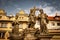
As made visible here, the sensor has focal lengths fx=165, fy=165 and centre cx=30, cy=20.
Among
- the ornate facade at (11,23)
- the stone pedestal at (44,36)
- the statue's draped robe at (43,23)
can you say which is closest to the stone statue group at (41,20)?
the statue's draped robe at (43,23)

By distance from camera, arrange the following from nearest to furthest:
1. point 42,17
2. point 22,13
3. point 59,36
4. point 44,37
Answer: point 44,37
point 42,17
point 59,36
point 22,13

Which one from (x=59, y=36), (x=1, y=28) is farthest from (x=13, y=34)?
(x=1, y=28)

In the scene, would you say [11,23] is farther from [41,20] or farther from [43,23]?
[43,23]

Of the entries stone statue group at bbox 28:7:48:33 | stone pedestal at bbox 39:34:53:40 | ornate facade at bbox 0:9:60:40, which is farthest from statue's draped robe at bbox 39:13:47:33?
ornate facade at bbox 0:9:60:40

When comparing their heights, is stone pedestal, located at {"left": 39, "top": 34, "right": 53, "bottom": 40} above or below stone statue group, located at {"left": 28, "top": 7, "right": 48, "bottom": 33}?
below

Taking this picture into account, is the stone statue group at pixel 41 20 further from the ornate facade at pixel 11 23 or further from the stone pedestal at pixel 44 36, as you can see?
the ornate facade at pixel 11 23

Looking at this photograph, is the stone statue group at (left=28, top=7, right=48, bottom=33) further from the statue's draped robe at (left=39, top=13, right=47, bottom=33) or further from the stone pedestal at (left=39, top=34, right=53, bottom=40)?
the stone pedestal at (left=39, top=34, right=53, bottom=40)

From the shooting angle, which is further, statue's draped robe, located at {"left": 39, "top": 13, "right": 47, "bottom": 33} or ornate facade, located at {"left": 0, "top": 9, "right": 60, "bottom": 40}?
ornate facade, located at {"left": 0, "top": 9, "right": 60, "bottom": 40}

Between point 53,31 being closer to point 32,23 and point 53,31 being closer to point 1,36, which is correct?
point 1,36

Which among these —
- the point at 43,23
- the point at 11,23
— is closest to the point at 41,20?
the point at 43,23

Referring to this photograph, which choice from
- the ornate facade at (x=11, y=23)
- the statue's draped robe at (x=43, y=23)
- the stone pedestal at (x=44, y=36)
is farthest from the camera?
the ornate facade at (x=11, y=23)

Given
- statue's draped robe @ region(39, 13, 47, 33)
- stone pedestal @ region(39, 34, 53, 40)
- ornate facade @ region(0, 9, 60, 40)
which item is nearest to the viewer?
stone pedestal @ region(39, 34, 53, 40)

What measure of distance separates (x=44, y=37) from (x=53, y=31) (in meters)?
20.6

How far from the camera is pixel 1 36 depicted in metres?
33.3
